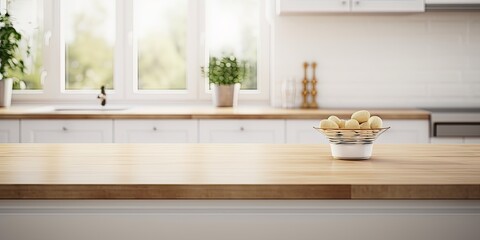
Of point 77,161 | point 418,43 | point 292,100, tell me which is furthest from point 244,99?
point 77,161

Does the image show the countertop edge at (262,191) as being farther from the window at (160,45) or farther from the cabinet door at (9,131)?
the window at (160,45)

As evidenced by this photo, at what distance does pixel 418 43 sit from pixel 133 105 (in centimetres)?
210

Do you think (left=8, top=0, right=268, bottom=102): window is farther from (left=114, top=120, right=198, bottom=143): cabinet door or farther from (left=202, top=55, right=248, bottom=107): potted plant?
(left=114, top=120, right=198, bottom=143): cabinet door

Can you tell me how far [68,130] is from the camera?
4441mm

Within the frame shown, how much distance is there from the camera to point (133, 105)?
530cm

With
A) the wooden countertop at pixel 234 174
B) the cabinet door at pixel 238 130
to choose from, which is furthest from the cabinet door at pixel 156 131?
the wooden countertop at pixel 234 174

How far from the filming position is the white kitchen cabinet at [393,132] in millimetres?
4422

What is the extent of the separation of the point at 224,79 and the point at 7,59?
1513 millimetres

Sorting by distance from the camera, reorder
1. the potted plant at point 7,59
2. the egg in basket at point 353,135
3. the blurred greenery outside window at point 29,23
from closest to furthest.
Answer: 1. the egg in basket at point 353,135
2. the potted plant at point 7,59
3. the blurred greenery outside window at point 29,23

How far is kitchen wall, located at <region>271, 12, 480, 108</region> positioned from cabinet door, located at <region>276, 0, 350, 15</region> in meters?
0.41

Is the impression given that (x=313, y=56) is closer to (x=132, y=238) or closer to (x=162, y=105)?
(x=162, y=105)

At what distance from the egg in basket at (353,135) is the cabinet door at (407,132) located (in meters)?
2.14

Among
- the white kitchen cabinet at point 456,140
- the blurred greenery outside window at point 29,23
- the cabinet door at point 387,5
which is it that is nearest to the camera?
the white kitchen cabinet at point 456,140

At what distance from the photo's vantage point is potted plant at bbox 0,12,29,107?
500cm
